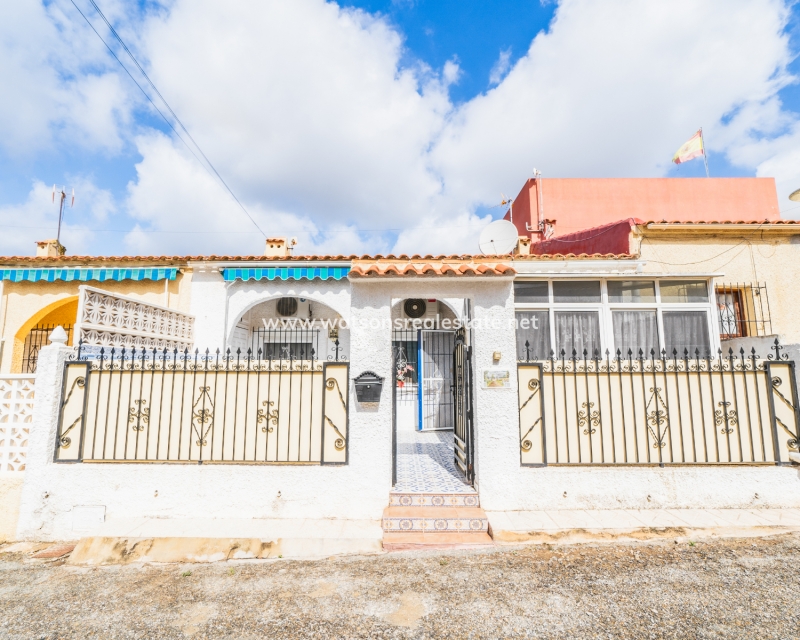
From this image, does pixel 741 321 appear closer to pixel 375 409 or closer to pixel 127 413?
pixel 375 409

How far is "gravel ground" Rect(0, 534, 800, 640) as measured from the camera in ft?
12.9

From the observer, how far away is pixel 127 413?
6.55 metres

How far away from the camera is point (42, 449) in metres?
6.27

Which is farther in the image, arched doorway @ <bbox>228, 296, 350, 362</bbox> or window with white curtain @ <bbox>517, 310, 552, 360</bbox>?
arched doorway @ <bbox>228, 296, 350, 362</bbox>

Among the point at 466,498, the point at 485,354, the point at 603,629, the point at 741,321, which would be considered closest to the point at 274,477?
the point at 466,498

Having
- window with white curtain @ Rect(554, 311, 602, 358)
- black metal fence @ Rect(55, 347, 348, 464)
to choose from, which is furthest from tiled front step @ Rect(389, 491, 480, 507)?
window with white curtain @ Rect(554, 311, 602, 358)

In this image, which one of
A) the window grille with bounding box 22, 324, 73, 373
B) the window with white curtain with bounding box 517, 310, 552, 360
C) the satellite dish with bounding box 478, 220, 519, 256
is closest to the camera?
the window with white curtain with bounding box 517, 310, 552, 360

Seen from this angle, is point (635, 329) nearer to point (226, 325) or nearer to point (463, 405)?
point (463, 405)

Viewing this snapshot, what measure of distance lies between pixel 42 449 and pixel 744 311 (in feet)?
57.0

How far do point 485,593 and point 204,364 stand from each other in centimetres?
540

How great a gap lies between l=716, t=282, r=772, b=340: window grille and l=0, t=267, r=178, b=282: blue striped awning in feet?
55.5

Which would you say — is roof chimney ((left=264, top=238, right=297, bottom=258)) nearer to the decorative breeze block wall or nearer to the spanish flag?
the decorative breeze block wall

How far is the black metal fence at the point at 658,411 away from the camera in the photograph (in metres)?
6.49

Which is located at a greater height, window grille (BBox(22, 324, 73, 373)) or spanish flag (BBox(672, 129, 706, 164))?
spanish flag (BBox(672, 129, 706, 164))
